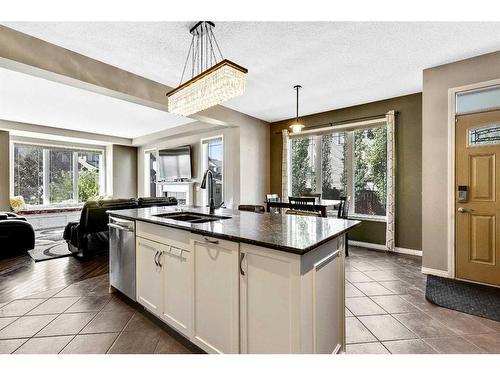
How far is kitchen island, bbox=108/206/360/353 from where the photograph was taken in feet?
4.25

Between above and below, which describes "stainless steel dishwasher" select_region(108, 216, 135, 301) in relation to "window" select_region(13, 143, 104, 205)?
below

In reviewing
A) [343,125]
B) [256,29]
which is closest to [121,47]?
[256,29]

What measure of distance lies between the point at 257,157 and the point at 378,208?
2704 mm

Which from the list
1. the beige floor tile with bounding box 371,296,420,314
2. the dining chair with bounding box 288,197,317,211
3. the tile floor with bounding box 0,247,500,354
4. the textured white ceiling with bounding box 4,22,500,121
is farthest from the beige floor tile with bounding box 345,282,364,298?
the textured white ceiling with bounding box 4,22,500,121

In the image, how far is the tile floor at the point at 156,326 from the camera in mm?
1862

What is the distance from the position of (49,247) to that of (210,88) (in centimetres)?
461

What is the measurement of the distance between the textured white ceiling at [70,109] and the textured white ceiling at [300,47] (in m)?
1.49

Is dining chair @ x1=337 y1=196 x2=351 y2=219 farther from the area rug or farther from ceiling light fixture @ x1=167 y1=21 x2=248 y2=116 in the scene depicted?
the area rug

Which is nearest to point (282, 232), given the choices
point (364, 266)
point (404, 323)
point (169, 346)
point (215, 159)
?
point (169, 346)

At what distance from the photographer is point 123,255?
2568mm

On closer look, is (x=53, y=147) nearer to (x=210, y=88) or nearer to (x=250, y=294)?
(x=210, y=88)

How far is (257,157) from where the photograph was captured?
5824mm

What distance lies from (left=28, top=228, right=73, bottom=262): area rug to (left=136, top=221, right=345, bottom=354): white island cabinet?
10.4 ft
